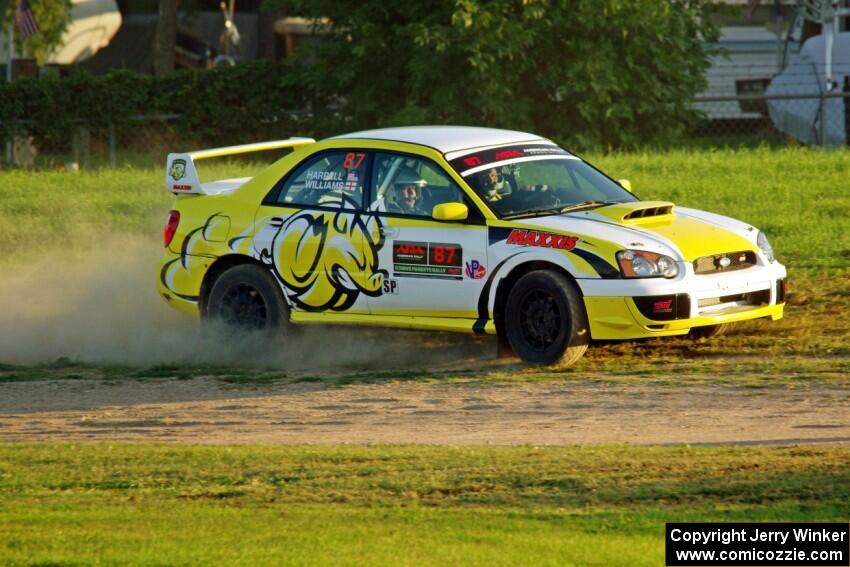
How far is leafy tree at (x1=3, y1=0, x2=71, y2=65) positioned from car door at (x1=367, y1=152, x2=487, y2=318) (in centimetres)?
2096

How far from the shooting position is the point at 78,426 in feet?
31.1

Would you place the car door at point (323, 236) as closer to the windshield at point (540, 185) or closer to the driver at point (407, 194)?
the driver at point (407, 194)

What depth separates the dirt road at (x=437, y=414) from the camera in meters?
8.70

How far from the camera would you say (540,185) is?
443 inches

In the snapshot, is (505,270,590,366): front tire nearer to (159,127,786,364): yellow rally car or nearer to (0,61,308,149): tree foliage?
(159,127,786,364): yellow rally car

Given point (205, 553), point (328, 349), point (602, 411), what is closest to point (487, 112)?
point (328, 349)

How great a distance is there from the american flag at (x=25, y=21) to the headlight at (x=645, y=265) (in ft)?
71.1

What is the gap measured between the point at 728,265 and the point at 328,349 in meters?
3.07

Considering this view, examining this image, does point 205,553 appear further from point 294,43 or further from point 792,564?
point 294,43

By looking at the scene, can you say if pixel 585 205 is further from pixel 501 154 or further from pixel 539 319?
pixel 539 319

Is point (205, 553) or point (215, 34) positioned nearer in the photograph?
point (205, 553)

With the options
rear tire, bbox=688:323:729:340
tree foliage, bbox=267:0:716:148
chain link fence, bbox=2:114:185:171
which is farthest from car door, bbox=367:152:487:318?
chain link fence, bbox=2:114:185:171

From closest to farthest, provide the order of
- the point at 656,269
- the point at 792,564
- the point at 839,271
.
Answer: the point at 792,564 < the point at 656,269 < the point at 839,271

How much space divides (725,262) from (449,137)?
2253 mm
